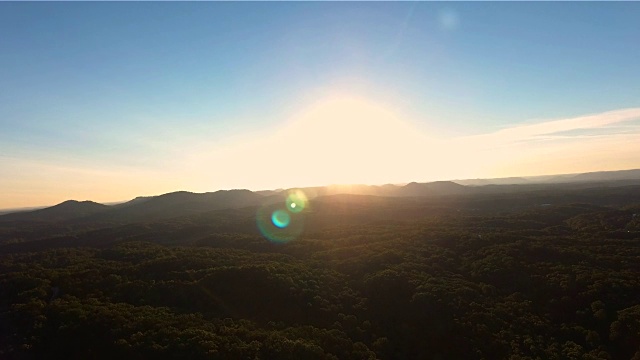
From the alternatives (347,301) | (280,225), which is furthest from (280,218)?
(347,301)

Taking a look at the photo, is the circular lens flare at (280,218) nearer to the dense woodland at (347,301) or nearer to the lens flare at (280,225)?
the lens flare at (280,225)

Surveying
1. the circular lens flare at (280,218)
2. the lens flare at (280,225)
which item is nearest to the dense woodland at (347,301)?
the lens flare at (280,225)

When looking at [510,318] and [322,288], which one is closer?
[510,318]

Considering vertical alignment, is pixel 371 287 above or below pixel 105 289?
below

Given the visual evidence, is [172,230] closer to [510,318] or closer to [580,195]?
[510,318]

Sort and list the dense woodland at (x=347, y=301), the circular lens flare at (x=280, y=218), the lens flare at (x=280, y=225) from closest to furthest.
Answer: the dense woodland at (x=347, y=301) < the lens flare at (x=280, y=225) < the circular lens flare at (x=280, y=218)

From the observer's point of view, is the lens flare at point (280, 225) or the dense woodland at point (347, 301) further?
the lens flare at point (280, 225)

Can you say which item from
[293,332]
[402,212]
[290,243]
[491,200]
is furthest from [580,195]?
[293,332]

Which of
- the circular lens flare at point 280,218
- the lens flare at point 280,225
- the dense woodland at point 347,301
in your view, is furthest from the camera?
the circular lens flare at point 280,218
